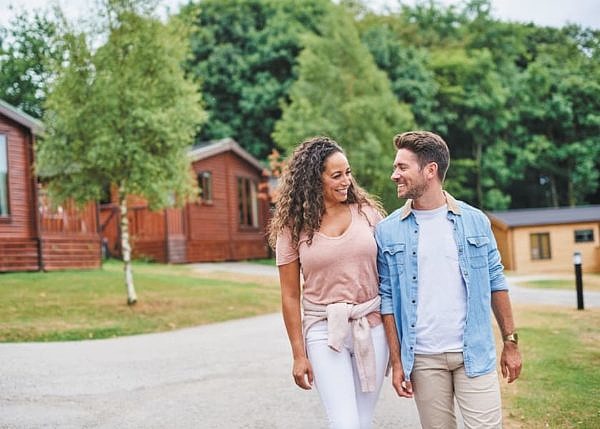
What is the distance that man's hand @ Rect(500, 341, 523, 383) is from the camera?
13.1 ft

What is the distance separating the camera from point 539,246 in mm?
35000

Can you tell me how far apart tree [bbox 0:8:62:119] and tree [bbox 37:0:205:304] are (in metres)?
0.49

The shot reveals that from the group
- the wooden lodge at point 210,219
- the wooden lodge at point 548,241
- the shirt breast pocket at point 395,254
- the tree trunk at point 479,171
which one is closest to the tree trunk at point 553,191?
the tree trunk at point 479,171

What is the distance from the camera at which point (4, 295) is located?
15.9 metres

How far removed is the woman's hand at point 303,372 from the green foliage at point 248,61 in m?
36.7

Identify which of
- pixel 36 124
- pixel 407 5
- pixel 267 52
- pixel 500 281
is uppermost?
pixel 407 5

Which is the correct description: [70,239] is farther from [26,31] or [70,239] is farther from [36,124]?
[26,31]

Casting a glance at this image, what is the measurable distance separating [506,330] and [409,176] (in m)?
0.94

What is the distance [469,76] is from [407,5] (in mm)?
11089

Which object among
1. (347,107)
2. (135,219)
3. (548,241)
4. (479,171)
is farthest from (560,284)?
(479,171)

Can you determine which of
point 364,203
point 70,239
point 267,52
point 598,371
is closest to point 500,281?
point 364,203

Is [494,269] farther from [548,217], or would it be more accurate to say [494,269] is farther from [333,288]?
[548,217]

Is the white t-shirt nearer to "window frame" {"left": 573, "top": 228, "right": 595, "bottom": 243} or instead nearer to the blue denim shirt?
the blue denim shirt

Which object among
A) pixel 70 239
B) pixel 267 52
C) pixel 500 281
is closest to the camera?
pixel 500 281
